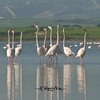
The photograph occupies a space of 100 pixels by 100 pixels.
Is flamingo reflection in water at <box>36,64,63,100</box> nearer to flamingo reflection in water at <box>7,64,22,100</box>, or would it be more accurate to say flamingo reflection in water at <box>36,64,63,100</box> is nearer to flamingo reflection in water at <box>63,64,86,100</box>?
flamingo reflection in water at <box>63,64,86,100</box>

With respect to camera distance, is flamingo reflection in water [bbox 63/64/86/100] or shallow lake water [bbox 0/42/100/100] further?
flamingo reflection in water [bbox 63/64/86/100]

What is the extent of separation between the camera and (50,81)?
2378 cm

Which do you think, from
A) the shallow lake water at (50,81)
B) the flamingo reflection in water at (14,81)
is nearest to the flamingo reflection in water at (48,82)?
the shallow lake water at (50,81)

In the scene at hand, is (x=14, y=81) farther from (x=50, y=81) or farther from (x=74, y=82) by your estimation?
(x=74, y=82)

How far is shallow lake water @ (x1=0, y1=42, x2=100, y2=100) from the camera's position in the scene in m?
20.2

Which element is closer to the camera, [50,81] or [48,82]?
[48,82]

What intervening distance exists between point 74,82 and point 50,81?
2.83 ft

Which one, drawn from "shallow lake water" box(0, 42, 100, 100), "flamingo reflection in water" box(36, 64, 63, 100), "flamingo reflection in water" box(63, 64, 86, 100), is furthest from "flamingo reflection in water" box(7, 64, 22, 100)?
"flamingo reflection in water" box(63, 64, 86, 100)

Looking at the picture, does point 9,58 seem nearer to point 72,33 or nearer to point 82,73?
point 82,73

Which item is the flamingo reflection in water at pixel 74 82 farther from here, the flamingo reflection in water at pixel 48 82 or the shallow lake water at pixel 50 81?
the flamingo reflection in water at pixel 48 82

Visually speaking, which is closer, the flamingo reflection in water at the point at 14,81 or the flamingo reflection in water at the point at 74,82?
the flamingo reflection in water at the point at 14,81

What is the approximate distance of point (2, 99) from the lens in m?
19.5

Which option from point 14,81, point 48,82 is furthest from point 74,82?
point 14,81

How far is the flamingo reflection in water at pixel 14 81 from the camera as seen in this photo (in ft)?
66.3
